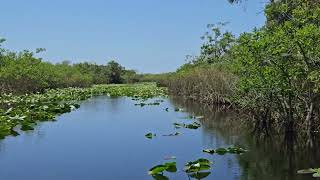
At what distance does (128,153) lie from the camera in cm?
1461

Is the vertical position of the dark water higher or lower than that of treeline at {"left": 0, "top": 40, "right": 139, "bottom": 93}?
lower

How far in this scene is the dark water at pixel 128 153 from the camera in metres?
11.7

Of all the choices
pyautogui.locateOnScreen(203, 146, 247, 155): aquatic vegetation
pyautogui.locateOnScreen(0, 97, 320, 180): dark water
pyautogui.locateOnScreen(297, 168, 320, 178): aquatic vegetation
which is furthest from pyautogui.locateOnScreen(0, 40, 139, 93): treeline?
pyautogui.locateOnScreen(297, 168, 320, 178): aquatic vegetation

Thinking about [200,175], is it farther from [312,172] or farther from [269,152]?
[269,152]

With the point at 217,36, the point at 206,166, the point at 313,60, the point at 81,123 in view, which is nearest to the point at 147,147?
the point at 206,166

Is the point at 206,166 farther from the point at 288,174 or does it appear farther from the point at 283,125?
the point at 283,125

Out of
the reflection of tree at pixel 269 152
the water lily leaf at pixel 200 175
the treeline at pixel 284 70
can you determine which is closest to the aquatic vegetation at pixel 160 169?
the water lily leaf at pixel 200 175

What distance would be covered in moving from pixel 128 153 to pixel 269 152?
13.7 feet

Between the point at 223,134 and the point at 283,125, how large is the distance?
225 cm

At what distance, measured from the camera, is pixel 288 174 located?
11.6m

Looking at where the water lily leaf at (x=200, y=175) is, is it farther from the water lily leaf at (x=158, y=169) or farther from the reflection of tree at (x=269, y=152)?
the reflection of tree at (x=269, y=152)

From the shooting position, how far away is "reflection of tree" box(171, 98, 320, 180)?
11812 mm

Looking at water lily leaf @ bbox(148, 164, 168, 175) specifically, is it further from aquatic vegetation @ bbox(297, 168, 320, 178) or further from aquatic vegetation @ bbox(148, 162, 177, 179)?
aquatic vegetation @ bbox(297, 168, 320, 178)

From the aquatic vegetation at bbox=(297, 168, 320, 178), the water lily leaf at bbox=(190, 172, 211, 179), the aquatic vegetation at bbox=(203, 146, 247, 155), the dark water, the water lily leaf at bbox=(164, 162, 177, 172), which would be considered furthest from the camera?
the aquatic vegetation at bbox=(203, 146, 247, 155)
